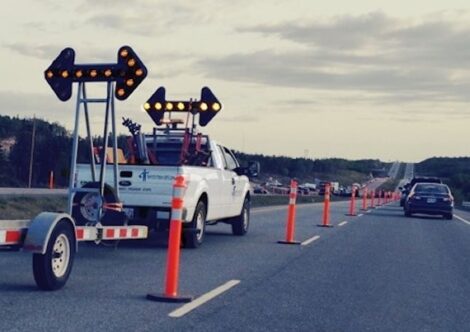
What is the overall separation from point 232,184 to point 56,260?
807cm

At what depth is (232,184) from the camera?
56.9 feet

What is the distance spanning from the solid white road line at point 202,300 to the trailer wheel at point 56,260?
158 cm

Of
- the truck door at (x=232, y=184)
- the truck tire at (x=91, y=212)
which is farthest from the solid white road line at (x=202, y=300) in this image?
the truck door at (x=232, y=184)

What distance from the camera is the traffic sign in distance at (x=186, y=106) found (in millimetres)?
16094

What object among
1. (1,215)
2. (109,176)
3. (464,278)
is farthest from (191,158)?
(1,215)

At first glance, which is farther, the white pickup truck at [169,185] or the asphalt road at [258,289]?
the white pickup truck at [169,185]

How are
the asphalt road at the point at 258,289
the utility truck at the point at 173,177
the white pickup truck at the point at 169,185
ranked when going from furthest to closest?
the utility truck at the point at 173,177 < the white pickup truck at the point at 169,185 < the asphalt road at the point at 258,289

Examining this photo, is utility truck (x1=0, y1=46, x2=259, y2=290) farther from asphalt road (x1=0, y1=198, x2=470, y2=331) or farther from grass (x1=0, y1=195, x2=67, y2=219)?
grass (x1=0, y1=195, x2=67, y2=219)

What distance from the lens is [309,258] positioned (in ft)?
47.0

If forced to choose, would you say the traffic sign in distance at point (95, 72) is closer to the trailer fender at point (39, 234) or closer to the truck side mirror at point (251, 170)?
the trailer fender at point (39, 234)

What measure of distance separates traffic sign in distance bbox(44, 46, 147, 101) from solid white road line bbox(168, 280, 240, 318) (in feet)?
9.70

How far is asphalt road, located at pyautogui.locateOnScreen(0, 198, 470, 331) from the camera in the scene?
8.18 m

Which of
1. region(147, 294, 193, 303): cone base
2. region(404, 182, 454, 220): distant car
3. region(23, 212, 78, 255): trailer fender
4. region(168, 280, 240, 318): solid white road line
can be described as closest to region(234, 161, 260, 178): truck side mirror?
region(168, 280, 240, 318): solid white road line

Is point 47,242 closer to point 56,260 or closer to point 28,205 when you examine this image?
point 56,260
